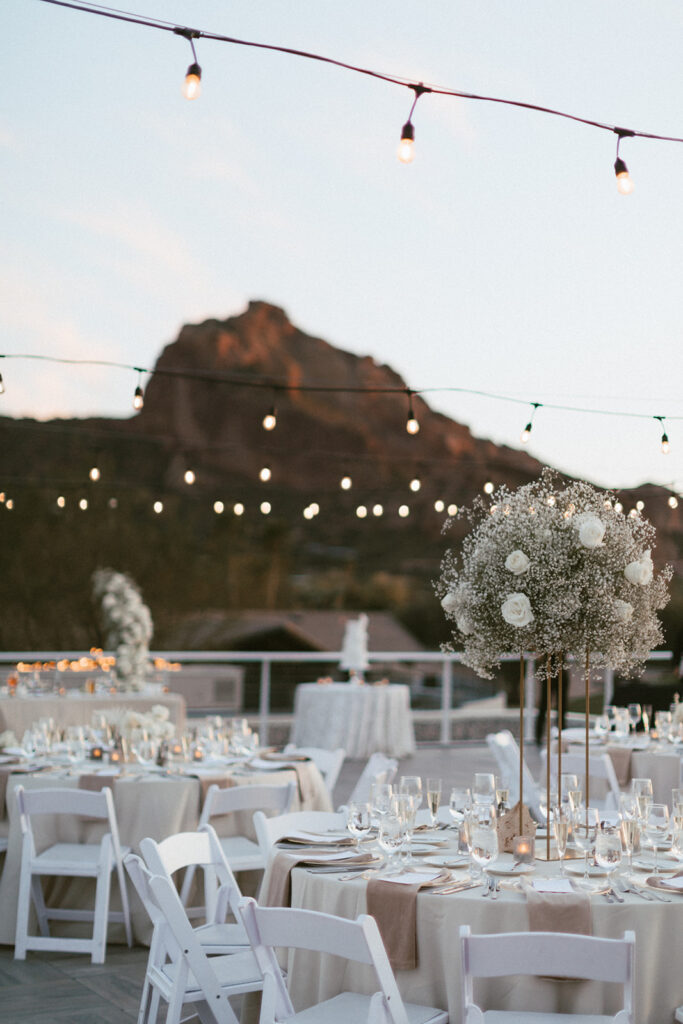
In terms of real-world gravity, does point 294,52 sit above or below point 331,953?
above

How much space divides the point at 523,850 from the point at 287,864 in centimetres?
71

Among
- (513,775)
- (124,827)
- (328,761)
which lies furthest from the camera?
(513,775)

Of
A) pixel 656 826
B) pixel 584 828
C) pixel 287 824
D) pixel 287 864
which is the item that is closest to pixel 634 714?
pixel 584 828

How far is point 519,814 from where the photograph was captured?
140 inches

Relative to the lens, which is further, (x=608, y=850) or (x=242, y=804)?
(x=242, y=804)

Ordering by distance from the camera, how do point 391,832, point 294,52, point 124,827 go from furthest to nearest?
point 124,827, point 294,52, point 391,832

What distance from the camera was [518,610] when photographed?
133 inches

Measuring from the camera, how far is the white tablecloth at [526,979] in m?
2.90

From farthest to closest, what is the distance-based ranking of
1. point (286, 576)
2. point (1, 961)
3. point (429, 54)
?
point (286, 576), point (429, 54), point (1, 961)

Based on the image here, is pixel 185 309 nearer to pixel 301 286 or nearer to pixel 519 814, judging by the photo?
pixel 301 286

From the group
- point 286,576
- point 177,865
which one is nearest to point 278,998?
point 177,865

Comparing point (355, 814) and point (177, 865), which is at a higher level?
point (355, 814)

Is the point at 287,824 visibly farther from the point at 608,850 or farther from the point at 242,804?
the point at 608,850

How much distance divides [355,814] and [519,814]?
54 centimetres
